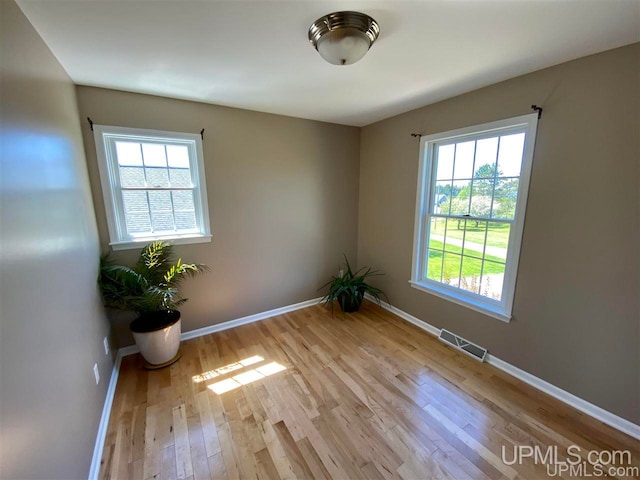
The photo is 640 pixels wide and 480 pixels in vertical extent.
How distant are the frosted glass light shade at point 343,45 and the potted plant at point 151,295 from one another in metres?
2.05

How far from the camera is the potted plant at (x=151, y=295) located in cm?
206

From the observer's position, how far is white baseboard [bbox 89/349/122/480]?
55.3 inches

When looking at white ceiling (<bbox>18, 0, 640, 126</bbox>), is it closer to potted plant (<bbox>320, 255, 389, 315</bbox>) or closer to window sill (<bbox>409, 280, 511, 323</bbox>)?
window sill (<bbox>409, 280, 511, 323</bbox>)

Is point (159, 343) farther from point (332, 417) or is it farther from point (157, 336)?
point (332, 417)

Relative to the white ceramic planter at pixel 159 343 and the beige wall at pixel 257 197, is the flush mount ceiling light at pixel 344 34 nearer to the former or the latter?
the beige wall at pixel 257 197

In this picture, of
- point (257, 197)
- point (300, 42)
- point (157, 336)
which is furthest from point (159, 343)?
point (300, 42)

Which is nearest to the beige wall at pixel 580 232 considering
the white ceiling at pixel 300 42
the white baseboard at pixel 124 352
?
the white ceiling at pixel 300 42

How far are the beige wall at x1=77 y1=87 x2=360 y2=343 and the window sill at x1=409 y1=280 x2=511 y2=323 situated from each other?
4.01 feet

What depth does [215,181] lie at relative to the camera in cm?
262

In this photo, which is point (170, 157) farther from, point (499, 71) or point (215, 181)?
point (499, 71)

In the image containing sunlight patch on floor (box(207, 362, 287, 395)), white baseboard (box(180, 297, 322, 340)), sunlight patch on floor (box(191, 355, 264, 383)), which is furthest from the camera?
white baseboard (box(180, 297, 322, 340))

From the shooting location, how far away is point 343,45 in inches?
52.2

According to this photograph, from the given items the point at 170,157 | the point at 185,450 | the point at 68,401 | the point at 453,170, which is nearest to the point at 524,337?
the point at 453,170

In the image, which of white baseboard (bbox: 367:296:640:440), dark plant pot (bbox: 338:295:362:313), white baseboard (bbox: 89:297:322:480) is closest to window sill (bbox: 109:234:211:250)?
white baseboard (bbox: 89:297:322:480)
